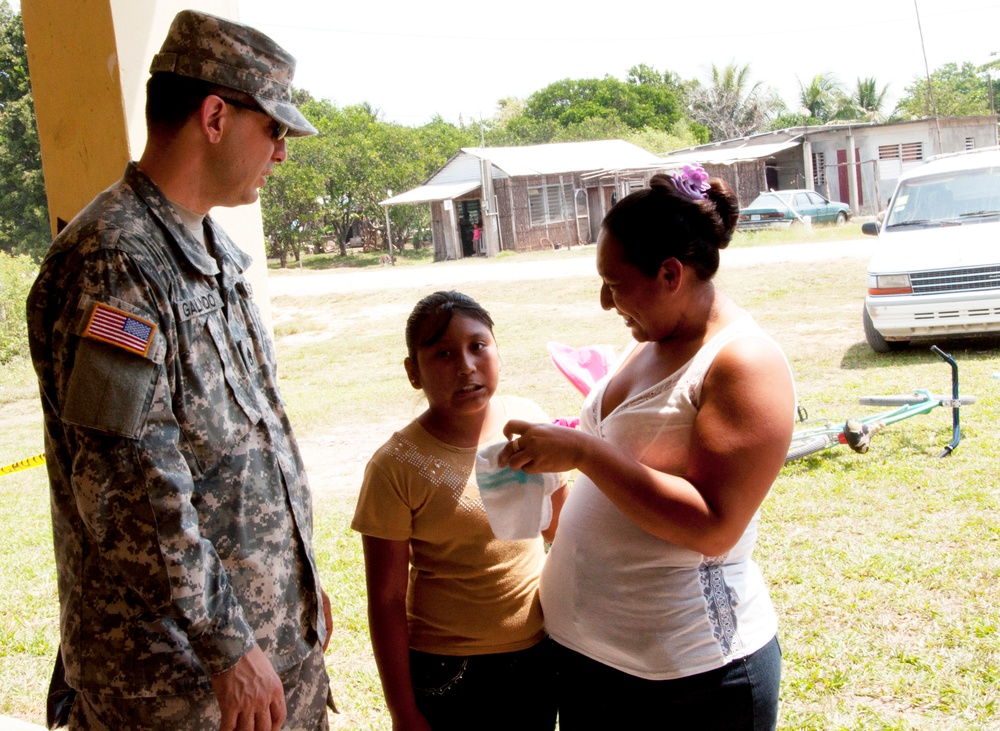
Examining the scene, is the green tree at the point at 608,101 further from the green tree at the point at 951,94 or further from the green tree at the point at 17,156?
the green tree at the point at 17,156

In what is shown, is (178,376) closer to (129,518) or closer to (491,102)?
(129,518)

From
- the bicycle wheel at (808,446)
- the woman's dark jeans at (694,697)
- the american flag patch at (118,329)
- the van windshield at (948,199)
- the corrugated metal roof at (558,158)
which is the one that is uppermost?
the corrugated metal roof at (558,158)

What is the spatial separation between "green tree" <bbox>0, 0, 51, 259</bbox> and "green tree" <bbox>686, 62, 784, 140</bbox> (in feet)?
130

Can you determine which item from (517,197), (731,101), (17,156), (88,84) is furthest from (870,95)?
(88,84)

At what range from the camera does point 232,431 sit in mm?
1626

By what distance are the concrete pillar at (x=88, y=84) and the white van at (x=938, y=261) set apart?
7054 mm

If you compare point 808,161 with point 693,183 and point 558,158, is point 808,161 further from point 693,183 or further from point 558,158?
point 693,183

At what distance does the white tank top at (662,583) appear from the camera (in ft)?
5.27

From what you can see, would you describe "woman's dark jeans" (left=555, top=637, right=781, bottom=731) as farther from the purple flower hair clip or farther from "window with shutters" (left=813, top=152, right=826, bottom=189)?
"window with shutters" (left=813, top=152, right=826, bottom=189)

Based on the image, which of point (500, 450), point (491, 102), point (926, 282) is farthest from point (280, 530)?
point (491, 102)

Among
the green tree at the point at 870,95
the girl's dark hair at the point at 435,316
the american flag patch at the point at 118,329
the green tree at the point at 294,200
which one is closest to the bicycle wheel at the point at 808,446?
the girl's dark hair at the point at 435,316

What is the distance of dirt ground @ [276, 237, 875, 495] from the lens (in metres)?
7.78

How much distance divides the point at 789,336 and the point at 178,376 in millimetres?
9676

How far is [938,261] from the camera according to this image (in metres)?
8.13
